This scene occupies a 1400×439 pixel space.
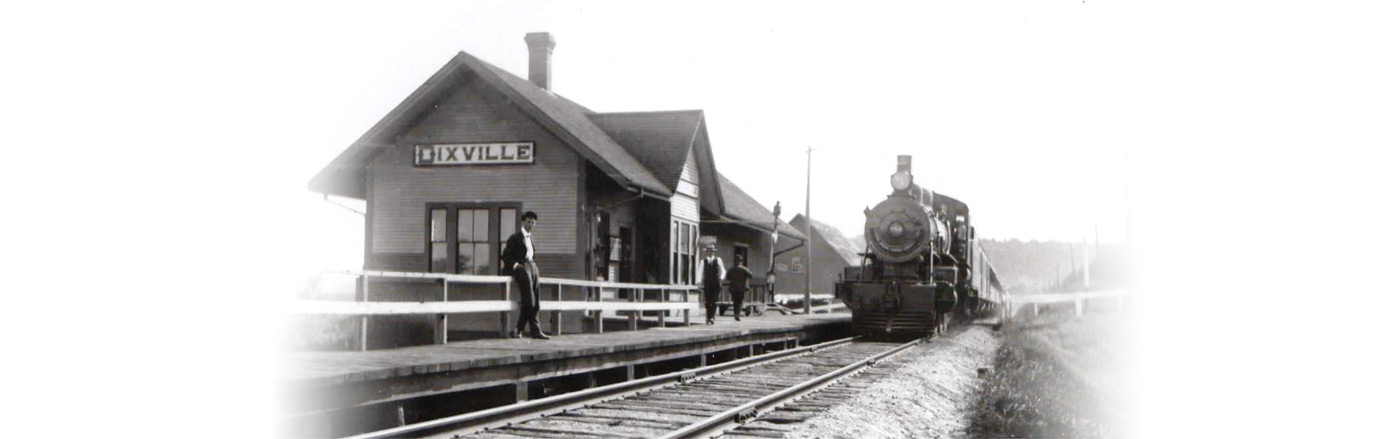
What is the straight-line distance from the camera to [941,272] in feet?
64.3

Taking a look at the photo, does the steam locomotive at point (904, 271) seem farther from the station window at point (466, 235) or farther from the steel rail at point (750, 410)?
the steel rail at point (750, 410)

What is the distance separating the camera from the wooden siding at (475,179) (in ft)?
61.0

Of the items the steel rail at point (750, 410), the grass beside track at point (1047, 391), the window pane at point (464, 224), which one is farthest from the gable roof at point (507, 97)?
the steel rail at point (750, 410)

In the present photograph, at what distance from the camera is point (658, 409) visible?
798 cm

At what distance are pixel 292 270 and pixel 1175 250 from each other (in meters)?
4.86

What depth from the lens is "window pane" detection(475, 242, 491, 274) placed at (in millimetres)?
18516

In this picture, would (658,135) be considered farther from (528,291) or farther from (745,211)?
(528,291)

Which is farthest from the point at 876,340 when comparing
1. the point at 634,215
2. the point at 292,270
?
the point at 292,270

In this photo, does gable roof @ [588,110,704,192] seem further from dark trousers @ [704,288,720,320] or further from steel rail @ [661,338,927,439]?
steel rail @ [661,338,927,439]

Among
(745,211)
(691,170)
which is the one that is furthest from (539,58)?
(745,211)

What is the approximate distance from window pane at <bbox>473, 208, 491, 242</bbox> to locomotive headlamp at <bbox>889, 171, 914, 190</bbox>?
725 centimetres

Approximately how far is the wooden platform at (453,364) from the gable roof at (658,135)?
8.45 meters

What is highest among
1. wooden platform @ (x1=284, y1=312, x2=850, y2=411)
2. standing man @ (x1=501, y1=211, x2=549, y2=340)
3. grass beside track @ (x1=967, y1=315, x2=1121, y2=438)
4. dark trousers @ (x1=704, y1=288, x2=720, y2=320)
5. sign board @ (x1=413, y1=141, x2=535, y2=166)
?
sign board @ (x1=413, y1=141, x2=535, y2=166)

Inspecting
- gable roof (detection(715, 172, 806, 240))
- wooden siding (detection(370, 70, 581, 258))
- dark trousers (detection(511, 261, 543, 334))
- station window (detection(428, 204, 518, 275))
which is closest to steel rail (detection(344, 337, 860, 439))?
dark trousers (detection(511, 261, 543, 334))
